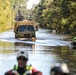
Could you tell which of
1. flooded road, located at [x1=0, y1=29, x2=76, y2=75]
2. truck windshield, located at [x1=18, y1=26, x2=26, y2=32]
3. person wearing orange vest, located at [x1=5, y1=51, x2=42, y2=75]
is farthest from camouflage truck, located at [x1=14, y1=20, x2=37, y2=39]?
person wearing orange vest, located at [x1=5, y1=51, x2=42, y2=75]

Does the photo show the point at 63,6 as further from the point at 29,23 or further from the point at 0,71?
the point at 0,71

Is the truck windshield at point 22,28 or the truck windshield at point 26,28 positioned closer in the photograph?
the truck windshield at point 26,28

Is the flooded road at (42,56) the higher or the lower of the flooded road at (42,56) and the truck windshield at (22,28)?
the lower

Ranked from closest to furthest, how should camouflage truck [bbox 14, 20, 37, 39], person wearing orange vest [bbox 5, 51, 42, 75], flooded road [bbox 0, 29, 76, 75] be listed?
1. person wearing orange vest [bbox 5, 51, 42, 75]
2. flooded road [bbox 0, 29, 76, 75]
3. camouflage truck [bbox 14, 20, 37, 39]

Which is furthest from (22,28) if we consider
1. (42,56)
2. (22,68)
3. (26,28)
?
(22,68)

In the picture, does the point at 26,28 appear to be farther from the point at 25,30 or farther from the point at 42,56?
the point at 42,56

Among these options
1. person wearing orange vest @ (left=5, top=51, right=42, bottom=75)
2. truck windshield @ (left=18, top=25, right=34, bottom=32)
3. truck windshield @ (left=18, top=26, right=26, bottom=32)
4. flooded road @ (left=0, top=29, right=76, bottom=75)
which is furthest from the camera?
truck windshield @ (left=18, top=26, right=26, bottom=32)

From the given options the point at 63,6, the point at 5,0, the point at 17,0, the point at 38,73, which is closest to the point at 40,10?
the point at 17,0

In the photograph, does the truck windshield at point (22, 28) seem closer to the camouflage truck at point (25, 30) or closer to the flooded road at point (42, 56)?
the camouflage truck at point (25, 30)

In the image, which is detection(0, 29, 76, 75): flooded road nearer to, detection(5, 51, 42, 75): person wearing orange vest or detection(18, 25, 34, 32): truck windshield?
detection(5, 51, 42, 75): person wearing orange vest

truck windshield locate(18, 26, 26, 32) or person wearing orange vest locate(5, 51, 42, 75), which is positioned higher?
person wearing orange vest locate(5, 51, 42, 75)

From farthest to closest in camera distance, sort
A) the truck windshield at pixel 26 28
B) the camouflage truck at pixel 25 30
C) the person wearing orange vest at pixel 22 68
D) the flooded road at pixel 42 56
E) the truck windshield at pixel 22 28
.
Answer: the truck windshield at pixel 22 28, the truck windshield at pixel 26 28, the camouflage truck at pixel 25 30, the flooded road at pixel 42 56, the person wearing orange vest at pixel 22 68

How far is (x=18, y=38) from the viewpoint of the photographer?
49531 millimetres

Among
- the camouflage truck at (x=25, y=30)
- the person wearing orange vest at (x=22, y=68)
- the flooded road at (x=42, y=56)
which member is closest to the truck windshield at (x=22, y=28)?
the camouflage truck at (x=25, y=30)
